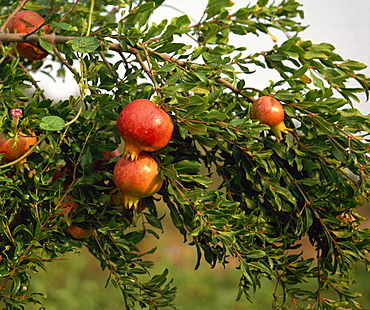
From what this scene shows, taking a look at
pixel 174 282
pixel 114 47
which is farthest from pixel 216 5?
pixel 174 282

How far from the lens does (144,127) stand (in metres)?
0.62

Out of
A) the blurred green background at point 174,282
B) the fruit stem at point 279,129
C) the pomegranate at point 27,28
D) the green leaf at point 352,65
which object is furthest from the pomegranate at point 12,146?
the blurred green background at point 174,282

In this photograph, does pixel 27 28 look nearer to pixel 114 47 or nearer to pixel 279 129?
pixel 114 47

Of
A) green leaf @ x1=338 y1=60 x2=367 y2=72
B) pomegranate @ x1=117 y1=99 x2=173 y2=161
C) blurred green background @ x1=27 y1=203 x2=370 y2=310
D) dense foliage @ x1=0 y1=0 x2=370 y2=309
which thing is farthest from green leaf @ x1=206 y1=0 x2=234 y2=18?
blurred green background @ x1=27 y1=203 x2=370 y2=310

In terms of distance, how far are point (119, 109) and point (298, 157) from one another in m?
0.31

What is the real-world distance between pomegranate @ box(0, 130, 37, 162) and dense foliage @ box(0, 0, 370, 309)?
0.06 ft

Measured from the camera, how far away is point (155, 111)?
64cm

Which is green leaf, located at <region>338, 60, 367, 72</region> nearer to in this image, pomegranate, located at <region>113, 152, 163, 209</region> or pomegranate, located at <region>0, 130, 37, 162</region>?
pomegranate, located at <region>113, 152, 163, 209</region>

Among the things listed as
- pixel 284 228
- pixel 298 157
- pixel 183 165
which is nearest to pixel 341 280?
pixel 284 228

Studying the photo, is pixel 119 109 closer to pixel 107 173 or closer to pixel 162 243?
pixel 107 173

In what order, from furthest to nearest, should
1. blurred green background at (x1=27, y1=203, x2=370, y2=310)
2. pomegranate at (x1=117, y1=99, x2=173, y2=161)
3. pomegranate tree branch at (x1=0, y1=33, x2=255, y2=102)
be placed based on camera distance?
blurred green background at (x1=27, y1=203, x2=370, y2=310)
pomegranate tree branch at (x1=0, y1=33, x2=255, y2=102)
pomegranate at (x1=117, y1=99, x2=173, y2=161)

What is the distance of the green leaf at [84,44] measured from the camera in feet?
2.26

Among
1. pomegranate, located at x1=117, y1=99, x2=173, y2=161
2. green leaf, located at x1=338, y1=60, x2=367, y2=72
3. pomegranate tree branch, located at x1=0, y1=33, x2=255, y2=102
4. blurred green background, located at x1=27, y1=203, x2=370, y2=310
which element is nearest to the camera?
Answer: pomegranate, located at x1=117, y1=99, x2=173, y2=161

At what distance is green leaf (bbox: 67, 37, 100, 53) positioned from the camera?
2.26 feet
